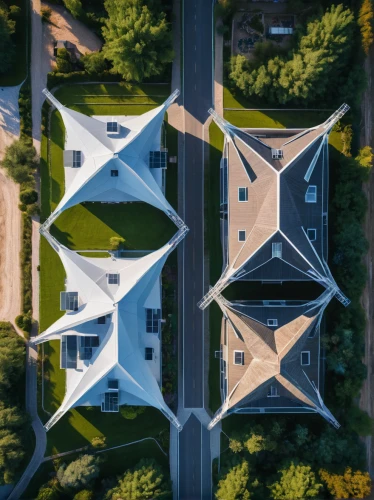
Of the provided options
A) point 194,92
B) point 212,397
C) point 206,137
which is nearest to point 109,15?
point 194,92

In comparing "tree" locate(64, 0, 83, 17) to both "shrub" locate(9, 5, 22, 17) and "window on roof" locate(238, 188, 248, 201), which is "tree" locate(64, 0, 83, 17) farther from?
"window on roof" locate(238, 188, 248, 201)

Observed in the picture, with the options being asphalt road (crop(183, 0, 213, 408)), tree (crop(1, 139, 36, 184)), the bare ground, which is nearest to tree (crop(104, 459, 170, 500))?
asphalt road (crop(183, 0, 213, 408))

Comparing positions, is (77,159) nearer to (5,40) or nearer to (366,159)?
(5,40)

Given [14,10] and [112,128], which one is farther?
[14,10]

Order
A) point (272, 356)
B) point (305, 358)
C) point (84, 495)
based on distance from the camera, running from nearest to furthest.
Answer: point (272, 356) < point (305, 358) < point (84, 495)

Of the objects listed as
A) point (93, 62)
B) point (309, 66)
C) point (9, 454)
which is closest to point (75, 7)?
point (93, 62)

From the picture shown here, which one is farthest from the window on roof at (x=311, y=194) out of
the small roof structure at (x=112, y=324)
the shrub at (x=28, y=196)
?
the shrub at (x=28, y=196)
